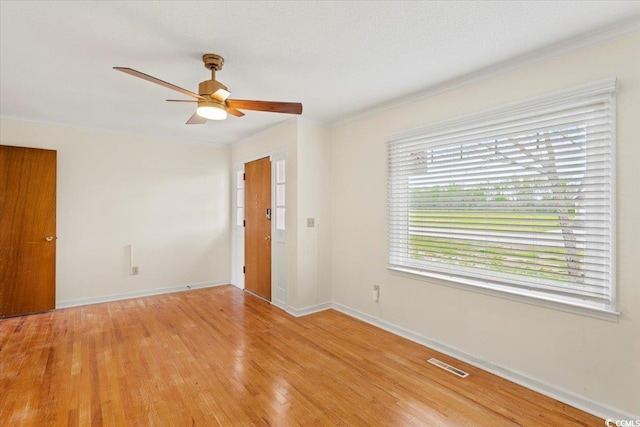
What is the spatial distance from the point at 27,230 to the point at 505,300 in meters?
5.34

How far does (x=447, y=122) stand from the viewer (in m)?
2.87

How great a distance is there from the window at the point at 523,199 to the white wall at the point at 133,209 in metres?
3.54

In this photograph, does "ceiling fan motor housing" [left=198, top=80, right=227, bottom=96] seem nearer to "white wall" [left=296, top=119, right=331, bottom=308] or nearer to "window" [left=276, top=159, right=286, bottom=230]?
"white wall" [left=296, top=119, right=331, bottom=308]

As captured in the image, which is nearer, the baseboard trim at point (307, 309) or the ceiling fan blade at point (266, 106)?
the ceiling fan blade at point (266, 106)

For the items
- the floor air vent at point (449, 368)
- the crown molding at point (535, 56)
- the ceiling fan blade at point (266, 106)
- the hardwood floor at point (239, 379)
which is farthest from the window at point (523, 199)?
the ceiling fan blade at point (266, 106)

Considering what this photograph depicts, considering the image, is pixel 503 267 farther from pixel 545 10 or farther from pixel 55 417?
pixel 55 417

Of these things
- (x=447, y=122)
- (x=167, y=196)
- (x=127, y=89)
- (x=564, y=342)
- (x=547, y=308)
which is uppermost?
(x=127, y=89)

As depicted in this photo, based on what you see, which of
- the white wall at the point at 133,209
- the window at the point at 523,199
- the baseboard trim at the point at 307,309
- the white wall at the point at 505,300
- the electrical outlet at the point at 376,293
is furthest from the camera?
the white wall at the point at 133,209

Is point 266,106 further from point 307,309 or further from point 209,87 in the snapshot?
point 307,309

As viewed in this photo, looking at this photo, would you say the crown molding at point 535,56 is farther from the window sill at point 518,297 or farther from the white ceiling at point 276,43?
the window sill at point 518,297

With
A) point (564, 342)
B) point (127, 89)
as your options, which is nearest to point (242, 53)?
point (127, 89)

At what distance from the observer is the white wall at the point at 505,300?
196cm

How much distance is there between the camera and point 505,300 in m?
2.52

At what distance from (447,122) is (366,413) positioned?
2448mm
